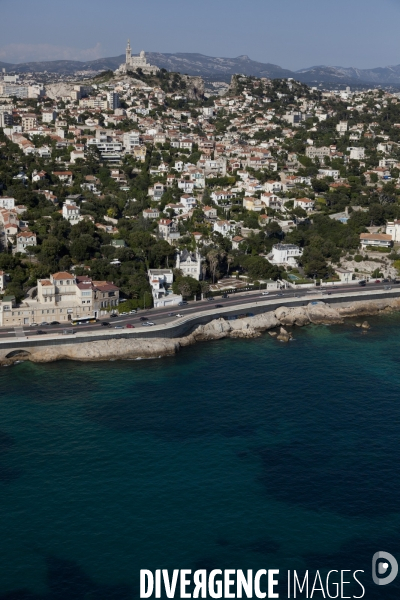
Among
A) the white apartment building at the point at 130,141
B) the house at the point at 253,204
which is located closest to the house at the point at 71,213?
the house at the point at 253,204

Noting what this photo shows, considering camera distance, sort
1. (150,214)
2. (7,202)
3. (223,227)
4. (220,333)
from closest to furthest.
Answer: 1. (220,333)
2. (7,202)
3. (223,227)
4. (150,214)

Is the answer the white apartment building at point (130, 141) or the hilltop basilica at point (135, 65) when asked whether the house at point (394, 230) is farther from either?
the hilltop basilica at point (135, 65)

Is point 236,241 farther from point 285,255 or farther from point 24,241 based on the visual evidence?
point 24,241

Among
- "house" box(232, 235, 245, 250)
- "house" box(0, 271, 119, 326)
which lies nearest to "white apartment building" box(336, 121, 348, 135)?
"house" box(232, 235, 245, 250)

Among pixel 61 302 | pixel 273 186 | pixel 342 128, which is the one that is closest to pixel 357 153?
pixel 342 128

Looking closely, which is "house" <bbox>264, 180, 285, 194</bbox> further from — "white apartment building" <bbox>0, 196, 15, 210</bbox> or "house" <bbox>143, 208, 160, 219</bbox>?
"white apartment building" <bbox>0, 196, 15, 210</bbox>

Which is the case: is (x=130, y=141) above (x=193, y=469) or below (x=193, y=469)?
above
